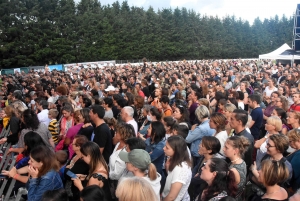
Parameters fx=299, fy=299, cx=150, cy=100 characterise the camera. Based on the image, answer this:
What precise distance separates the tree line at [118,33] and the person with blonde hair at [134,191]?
30.7 metres

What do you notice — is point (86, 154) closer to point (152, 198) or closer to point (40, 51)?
point (152, 198)

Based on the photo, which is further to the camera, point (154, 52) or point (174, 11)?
point (174, 11)

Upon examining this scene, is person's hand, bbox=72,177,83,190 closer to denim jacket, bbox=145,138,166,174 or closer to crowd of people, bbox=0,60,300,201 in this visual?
crowd of people, bbox=0,60,300,201

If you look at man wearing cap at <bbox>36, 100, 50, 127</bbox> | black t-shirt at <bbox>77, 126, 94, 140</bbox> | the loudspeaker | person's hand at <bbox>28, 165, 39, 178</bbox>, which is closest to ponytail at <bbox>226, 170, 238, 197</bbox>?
person's hand at <bbox>28, 165, 39, 178</bbox>

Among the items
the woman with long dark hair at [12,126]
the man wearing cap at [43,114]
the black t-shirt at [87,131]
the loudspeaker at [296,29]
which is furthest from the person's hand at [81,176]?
the loudspeaker at [296,29]

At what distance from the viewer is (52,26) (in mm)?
34000

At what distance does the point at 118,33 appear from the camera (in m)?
41.8

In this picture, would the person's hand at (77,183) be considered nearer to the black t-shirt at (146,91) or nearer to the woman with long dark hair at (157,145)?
the woman with long dark hair at (157,145)

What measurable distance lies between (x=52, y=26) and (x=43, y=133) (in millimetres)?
31790

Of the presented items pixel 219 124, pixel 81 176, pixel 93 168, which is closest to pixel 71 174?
pixel 81 176

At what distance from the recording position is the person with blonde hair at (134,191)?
7.29 ft

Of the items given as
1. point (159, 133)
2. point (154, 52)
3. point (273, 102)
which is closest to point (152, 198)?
point (159, 133)

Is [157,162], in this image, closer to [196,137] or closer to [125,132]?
[125,132]

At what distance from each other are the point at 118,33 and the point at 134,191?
1617 inches
